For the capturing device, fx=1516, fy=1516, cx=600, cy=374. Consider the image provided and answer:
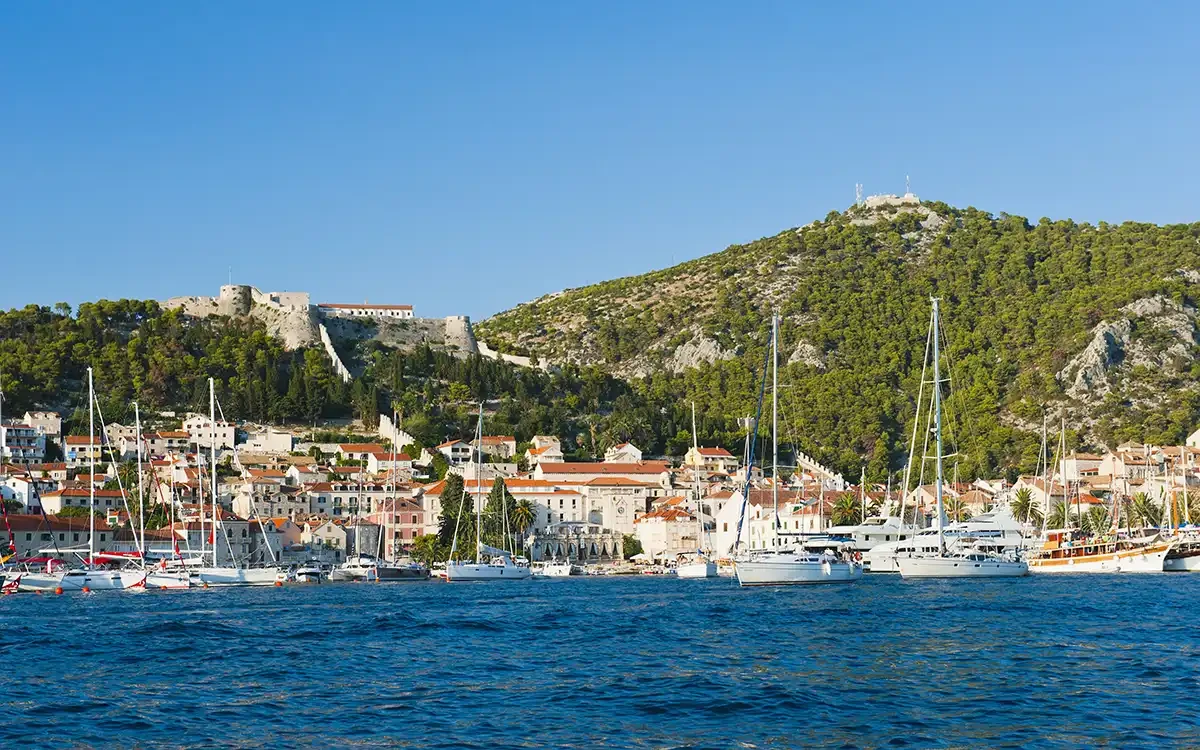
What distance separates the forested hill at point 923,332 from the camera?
13138 centimetres

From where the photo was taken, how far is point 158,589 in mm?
64250

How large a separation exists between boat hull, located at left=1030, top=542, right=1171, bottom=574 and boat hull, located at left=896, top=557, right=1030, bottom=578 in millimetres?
9013

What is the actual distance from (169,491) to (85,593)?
4273cm

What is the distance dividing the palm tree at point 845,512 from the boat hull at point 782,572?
37278mm

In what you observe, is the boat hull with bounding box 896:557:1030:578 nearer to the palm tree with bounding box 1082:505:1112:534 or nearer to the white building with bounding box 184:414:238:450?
the palm tree with bounding box 1082:505:1112:534

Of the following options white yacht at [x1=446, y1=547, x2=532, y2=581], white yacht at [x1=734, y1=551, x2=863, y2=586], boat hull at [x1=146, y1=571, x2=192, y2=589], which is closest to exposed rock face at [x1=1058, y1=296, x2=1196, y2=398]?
white yacht at [x1=446, y1=547, x2=532, y2=581]

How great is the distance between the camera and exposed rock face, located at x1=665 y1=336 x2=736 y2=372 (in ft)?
534

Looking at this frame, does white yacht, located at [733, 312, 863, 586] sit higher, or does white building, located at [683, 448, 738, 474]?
white building, located at [683, 448, 738, 474]

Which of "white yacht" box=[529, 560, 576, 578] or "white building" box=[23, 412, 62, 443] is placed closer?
"white yacht" box=[529, 560, 576, 578]

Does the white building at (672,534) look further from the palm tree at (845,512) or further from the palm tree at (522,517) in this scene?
the palm tree at (845,512)

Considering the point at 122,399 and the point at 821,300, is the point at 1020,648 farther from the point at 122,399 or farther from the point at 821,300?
the point at 821,300

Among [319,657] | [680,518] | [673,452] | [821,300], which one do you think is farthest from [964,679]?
[821,300]

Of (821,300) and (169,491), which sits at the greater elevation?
(821,300)

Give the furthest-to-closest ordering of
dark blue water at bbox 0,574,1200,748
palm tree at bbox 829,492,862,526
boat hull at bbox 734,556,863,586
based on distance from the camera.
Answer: palm tree at bbox 829,492,862,526
boat hull at bbox 734,556,863,586
dark blue water at bbox 0,574,1200,748
